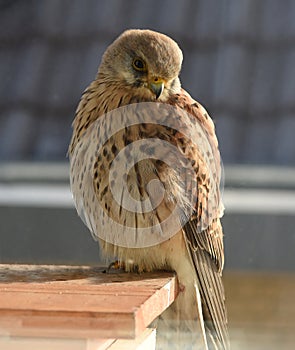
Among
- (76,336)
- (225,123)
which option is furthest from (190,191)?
(225,123)

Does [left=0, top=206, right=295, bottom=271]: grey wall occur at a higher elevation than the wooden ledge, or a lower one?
lower

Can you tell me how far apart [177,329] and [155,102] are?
691 mm

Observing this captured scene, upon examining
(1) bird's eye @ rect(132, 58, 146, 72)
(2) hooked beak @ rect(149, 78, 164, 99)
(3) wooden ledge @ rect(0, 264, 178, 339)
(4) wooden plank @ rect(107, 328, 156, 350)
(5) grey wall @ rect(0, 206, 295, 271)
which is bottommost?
(5) grey wall @ rect(0, 206, 295, 271)

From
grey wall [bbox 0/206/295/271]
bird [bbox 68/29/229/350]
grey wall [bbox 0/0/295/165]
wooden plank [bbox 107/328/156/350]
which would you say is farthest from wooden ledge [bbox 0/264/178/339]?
grey wall [bbox 0/0/295/165]

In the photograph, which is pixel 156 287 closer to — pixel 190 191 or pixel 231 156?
pixel 190 191

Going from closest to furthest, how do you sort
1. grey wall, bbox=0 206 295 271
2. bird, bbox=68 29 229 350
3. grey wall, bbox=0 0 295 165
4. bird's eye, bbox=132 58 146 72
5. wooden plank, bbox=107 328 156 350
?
wooden plank, bbox=107 328 156 350 < bird, bbox=68 29 229 350 < bird's eye, bbox=132 58 146 72 < grey wall, bbox=0 206 295 271 < grey wall, bbox=0 0 295 165

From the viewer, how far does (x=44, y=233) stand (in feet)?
16.8

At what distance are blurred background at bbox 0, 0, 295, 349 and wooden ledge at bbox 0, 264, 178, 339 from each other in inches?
75.5

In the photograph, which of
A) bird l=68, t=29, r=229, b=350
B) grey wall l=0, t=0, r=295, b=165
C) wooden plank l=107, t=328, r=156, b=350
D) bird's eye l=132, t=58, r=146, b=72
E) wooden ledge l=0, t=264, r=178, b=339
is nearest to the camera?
wooden ledge l=0, t=264, r=178, b=339

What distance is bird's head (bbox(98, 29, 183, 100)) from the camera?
3549 millimetres

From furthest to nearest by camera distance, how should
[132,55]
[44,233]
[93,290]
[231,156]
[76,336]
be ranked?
[231,156] < [44,233] < [132,55] < [93,290] < [76,336]

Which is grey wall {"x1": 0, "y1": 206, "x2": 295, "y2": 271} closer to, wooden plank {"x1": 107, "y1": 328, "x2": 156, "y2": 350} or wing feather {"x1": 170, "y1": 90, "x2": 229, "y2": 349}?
wing feather {"x1": 170, "y1": 90, "x2": 229, "y2": 349}

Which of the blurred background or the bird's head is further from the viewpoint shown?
the blurred background

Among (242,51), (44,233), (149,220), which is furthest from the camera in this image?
(242,51)
